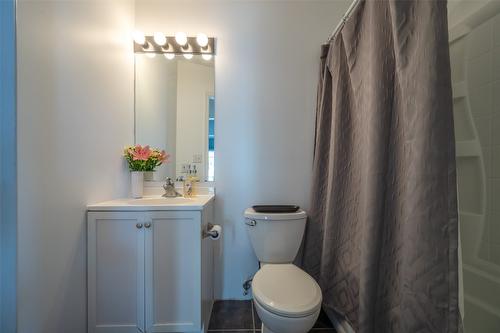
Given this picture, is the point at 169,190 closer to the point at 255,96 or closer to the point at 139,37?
the point at 255,96

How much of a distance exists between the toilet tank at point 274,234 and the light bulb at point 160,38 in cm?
145

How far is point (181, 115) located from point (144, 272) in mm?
1118

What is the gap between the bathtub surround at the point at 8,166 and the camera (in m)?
0.73

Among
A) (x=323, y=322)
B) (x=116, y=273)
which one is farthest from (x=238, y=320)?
(x=116, y=273)

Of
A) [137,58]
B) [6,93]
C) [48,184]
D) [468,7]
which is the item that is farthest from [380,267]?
[137,58]

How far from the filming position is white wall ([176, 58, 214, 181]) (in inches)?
63.4

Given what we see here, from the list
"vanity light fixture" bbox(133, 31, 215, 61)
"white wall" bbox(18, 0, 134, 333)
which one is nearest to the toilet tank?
"white wall" bbox(18, 0, 134, 333)

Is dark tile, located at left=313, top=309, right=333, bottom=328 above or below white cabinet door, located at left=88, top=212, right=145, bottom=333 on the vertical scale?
below

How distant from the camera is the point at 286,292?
3.31ft

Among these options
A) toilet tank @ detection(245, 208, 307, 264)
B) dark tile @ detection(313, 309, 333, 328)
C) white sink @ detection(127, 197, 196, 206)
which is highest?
white sink @ detection(127, 197, 196, 206)

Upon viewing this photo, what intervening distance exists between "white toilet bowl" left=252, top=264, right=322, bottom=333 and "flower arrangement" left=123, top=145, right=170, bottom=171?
1.06 m

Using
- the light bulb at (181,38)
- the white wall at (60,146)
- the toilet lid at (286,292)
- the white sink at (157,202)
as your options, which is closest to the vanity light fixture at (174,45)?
the light bulb at (181,38)

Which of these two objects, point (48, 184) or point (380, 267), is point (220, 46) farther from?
point (380, 267)

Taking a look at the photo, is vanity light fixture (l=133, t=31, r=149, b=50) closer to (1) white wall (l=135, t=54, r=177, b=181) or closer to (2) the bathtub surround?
(1) white wall (l=135, t=54, r=177, b=181)
